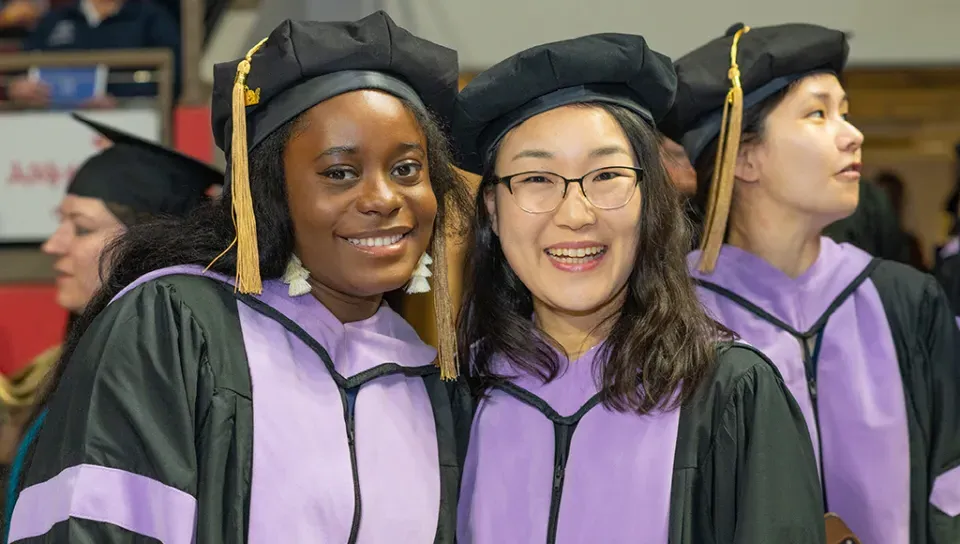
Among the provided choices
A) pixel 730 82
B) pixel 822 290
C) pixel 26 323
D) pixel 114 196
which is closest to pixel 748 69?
pixel 730 82

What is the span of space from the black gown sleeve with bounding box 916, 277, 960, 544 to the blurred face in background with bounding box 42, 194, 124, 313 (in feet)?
7.19

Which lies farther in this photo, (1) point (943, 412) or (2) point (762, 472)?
(1) point (943, 412)

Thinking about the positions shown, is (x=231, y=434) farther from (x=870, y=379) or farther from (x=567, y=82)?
(x=870, y=379)

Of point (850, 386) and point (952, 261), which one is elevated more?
point (952, 261)

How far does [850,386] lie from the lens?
2639 mm

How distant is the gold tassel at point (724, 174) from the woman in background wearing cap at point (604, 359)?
37cm

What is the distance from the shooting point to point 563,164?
2258 millimetres

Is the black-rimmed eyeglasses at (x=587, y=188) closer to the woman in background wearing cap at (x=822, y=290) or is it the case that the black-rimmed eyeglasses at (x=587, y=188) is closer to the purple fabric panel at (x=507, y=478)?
the purple fabric panel at (x=507, y=478)

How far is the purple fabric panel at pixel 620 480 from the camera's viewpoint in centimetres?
209

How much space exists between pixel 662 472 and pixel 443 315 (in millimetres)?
555

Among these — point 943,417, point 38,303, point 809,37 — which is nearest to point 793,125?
point 809,37

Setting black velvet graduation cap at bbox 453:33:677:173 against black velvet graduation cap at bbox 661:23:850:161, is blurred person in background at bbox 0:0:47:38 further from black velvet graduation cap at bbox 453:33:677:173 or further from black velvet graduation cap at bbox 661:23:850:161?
black velvet graduation cap at bbox 453:33:677:173

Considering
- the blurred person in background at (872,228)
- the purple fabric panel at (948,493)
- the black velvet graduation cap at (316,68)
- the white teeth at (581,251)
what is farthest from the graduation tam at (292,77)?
the blurred person in background at (872,228)

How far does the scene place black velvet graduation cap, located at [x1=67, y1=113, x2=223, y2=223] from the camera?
323 cm
